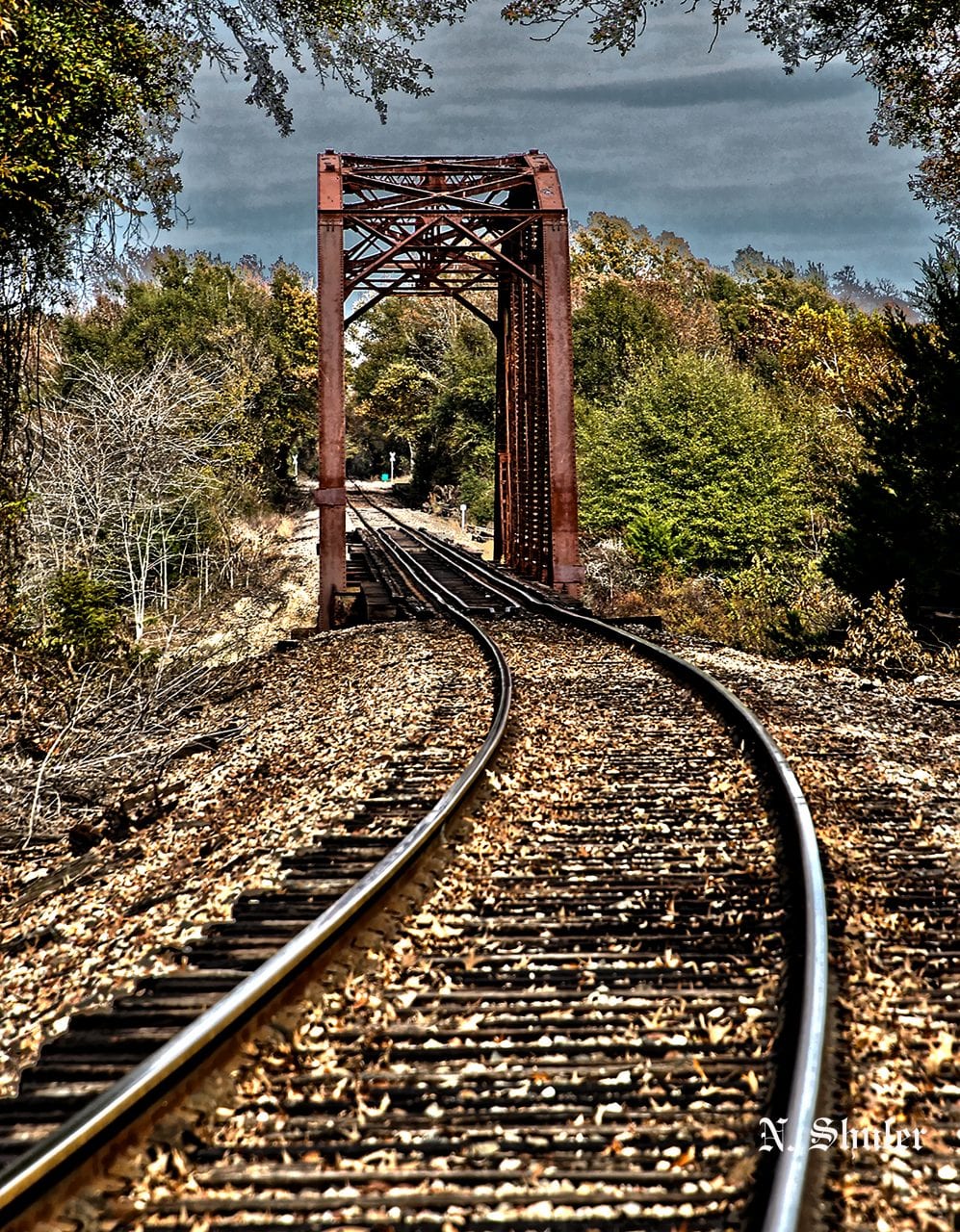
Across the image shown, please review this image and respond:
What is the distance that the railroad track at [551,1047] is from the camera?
2.45m

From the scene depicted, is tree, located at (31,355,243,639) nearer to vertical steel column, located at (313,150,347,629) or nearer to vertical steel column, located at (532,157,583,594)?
vertical steel column, located at (313,150,347,629)

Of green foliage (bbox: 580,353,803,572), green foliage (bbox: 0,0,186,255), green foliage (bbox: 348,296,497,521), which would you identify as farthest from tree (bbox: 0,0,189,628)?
green foliage (bbox: 348,296,497,521)

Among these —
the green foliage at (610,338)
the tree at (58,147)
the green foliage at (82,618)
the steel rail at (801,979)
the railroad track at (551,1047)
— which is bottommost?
the railroad track at (551,1047)

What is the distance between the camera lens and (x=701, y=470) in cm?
2583

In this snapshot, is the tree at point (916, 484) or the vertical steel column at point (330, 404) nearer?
the tree at point (916, 484)

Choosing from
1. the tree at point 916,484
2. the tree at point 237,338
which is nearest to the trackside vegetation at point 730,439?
the tree at point 916,484

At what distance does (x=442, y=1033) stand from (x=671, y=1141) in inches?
32.1

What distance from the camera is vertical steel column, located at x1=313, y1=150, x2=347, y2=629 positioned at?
45.9ft

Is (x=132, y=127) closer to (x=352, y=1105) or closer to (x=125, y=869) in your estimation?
(x=125, y=869)

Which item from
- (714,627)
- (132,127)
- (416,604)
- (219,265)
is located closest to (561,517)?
(416,604)

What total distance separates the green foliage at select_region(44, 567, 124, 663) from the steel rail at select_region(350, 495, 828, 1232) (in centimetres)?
887

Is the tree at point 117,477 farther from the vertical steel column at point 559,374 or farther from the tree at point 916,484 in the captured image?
the tree at point 916,484

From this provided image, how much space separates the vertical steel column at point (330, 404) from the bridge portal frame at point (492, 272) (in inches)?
0.6

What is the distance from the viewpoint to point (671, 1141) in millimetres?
2658
